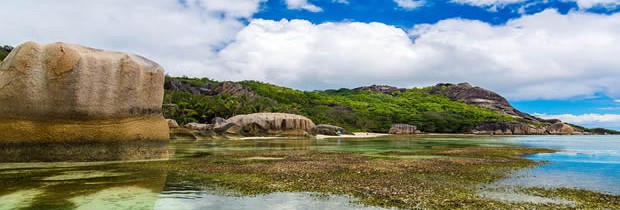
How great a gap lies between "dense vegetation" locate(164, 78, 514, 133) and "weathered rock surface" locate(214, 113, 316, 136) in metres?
16.9

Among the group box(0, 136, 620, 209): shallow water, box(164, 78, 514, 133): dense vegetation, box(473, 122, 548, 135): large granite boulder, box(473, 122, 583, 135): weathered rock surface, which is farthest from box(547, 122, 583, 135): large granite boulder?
box(0, 136, 620, 209): shallow water

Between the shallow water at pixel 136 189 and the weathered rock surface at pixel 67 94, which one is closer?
the shallow water at pixel 136 189

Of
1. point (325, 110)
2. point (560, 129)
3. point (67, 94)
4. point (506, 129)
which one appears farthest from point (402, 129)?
point (67, 94)

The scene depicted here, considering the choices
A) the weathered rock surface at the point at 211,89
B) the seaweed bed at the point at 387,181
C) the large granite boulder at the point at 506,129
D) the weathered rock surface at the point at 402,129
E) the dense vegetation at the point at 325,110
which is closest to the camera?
the seaweed bed at the point at 387,181

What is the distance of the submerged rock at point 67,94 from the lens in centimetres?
2406

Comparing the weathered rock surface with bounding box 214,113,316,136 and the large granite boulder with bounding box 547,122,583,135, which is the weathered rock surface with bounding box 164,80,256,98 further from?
the large granite boulder with bounding box 547,122,583,135

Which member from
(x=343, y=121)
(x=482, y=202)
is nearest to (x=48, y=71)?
(x=482, y=202)

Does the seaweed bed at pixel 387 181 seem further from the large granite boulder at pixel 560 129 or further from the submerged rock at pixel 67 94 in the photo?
the large granite boulder at pixel 560 129

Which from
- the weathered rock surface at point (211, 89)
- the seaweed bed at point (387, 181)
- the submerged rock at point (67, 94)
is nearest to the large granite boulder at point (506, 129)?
the weathered rock surface at point (211, 89)

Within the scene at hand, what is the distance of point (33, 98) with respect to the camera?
2422cm

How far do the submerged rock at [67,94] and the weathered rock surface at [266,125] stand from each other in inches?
1722

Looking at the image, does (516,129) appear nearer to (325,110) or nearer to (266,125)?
(325,110)

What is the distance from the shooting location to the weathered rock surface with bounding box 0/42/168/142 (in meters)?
24.1

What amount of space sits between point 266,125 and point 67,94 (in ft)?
167
